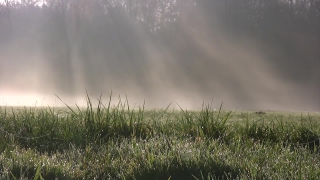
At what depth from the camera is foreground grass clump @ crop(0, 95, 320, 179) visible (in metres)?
2.31

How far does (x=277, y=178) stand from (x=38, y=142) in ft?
6.98

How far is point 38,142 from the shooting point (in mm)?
3322

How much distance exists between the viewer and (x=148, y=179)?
2.27 m

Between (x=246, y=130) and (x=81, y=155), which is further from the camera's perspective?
(x=246, y=130)

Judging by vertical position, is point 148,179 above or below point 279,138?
below

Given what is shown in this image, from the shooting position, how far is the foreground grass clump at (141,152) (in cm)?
231

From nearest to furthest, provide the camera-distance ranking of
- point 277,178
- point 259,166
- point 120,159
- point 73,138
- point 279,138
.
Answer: point 277,178
point 259,166
point 120,159
point 73,138
point 279,138

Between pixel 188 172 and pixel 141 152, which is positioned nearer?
pixel 188 172

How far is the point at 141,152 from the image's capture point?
8.73ft

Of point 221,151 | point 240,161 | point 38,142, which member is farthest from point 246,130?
point 38,142

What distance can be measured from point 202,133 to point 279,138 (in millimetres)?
750

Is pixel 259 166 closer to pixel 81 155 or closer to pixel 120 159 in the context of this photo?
pixel 120 159

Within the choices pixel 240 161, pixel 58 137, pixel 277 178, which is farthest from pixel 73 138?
pixel 277 178

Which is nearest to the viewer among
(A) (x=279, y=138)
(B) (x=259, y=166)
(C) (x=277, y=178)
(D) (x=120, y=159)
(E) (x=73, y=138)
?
(C) (x=277, y=178)
